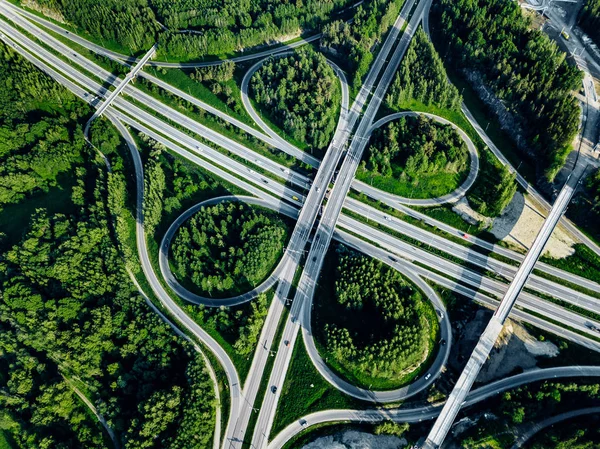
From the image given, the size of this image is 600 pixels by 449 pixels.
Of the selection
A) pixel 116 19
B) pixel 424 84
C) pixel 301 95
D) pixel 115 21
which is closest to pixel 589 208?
pixel 424 84

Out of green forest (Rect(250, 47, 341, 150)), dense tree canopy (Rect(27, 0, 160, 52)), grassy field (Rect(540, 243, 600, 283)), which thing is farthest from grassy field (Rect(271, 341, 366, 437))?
dense tree canopy (Rect(27, 0, 160, 52))

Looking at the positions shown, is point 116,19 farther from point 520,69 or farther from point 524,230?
Answer: point 524,230

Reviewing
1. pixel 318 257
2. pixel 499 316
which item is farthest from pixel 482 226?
pixel 318 257

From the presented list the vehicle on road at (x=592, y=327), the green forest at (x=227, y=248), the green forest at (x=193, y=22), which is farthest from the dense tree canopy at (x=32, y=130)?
the vehicle on road at (x=592, y=327)

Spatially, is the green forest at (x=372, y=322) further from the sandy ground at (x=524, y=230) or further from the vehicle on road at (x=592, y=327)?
the vehicle on road at (x=592, y=327)

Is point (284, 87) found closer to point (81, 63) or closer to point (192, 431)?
point (81, 63)

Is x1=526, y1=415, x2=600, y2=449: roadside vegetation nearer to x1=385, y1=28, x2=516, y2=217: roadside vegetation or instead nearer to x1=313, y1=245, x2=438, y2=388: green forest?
x1=313, y1=245, x2=438, y2=388: green forest
